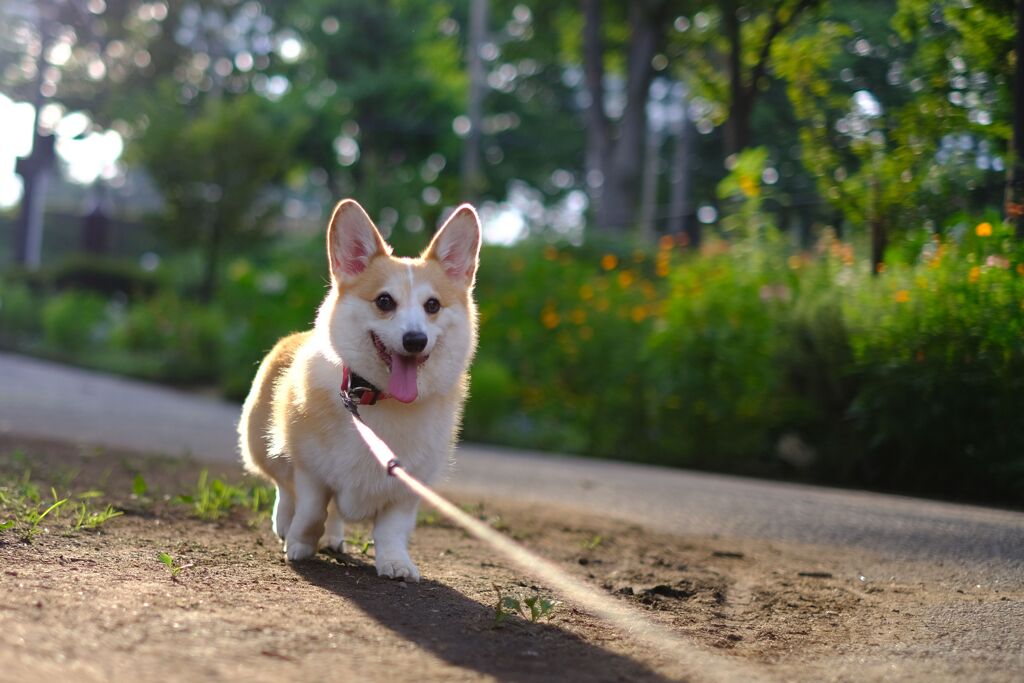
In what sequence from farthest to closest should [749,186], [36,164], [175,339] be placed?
[36,164], [175,339], [749,186]

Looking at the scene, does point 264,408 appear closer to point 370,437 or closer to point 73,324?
point 370,437

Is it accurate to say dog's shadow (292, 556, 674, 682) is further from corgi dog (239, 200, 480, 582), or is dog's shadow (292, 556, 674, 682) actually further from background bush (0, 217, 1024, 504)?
background bush (0, 217, 1024, 504)

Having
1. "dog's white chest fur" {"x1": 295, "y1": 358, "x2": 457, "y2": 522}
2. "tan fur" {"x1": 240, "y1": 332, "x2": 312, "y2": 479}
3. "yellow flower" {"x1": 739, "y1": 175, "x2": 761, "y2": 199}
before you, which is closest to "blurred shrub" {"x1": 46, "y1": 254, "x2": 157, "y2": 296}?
"yellow flower" {"x1": 739, "y1": 175, "x2": 761, "y2": 199}

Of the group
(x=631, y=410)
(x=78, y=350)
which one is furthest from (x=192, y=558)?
(x=78, y=350)

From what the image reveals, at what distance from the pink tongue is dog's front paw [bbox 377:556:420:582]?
23.3 inches

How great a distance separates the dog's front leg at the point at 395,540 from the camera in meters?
4.20

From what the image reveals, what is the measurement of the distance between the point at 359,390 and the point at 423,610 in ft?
2.81

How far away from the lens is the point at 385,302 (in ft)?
14.0

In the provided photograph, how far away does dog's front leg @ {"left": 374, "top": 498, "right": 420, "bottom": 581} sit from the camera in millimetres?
4199

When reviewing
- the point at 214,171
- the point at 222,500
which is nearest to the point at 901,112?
the point at 222,500

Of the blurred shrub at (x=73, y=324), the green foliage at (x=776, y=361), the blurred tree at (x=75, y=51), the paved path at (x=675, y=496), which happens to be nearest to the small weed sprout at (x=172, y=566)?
the paved path at (x=675, y=496)

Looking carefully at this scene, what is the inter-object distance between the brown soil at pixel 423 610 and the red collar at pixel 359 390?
660 millimetres

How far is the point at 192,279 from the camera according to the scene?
22203mm

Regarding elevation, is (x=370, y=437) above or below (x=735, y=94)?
below
